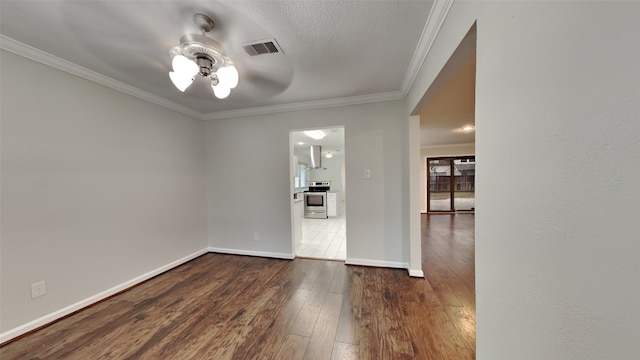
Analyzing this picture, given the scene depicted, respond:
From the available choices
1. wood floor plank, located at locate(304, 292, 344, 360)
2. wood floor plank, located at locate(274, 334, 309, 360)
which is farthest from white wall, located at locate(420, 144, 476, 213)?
wood floor plank, located at locate(274, 334, 309, 360)

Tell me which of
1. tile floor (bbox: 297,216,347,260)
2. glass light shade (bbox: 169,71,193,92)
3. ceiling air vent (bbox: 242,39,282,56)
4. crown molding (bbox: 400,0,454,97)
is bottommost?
tile floor (bbox: 297,216,347,260)

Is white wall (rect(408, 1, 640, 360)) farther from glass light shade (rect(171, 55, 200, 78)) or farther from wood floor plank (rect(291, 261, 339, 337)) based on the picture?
glass light shade (rect(171, 55, 200, 78))

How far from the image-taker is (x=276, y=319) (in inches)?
70.6

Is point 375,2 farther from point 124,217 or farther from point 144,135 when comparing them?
point 124,217

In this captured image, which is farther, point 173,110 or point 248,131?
point 248,131

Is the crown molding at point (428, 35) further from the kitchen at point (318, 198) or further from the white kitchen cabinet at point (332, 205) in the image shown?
the white kitchen cabinet at point (332, 205)

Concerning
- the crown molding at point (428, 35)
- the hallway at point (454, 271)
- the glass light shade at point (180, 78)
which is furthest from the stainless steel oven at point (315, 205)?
the glass light shade at point (180, 78)

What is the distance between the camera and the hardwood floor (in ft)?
4.86

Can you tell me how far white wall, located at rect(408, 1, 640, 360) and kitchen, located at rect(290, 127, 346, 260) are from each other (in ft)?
8.20

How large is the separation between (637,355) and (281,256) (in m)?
3.11

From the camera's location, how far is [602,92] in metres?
0.44

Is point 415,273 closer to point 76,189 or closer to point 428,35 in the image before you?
point 428,35

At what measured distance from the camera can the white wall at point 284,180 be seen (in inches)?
107

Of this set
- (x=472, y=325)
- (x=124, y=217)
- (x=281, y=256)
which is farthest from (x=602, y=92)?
(x=124, y=217)
